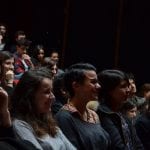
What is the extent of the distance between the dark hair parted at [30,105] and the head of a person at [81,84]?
38cm

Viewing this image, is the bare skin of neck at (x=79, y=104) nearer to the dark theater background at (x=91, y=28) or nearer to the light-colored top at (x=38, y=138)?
the light-colored top at (x=38, y=138)

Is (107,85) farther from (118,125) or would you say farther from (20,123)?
(20,123)

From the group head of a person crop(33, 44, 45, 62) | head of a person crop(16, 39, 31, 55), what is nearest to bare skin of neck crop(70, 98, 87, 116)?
head of a person crop(16, 39, 31, 55)

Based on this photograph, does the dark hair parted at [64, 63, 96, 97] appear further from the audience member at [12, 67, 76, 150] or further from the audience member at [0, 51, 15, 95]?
the audience member at [0, 51, 15, 95]

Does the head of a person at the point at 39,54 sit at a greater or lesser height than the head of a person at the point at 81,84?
lesser

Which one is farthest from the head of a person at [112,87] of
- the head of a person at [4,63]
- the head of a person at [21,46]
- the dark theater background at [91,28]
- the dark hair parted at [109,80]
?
the dark theater background at [91,28]

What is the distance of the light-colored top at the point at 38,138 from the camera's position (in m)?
2.52

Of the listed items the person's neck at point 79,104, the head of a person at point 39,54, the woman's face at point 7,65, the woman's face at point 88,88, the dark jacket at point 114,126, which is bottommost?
the head of a person at point 39,54

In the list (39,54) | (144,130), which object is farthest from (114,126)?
(39,54)

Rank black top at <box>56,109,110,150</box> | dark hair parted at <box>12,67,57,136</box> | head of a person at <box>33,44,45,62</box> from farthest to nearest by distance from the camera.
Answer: head of a person at <box>33,44,45,62</box> → black top at <box>56,109,110,150</box> → dark hair parted at <box>12,67,57,136</box>

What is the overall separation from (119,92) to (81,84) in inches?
14.0

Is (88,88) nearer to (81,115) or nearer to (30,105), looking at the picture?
(81,115)

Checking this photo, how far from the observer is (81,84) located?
309 centimetres

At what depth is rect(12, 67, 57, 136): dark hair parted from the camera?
2.65m
